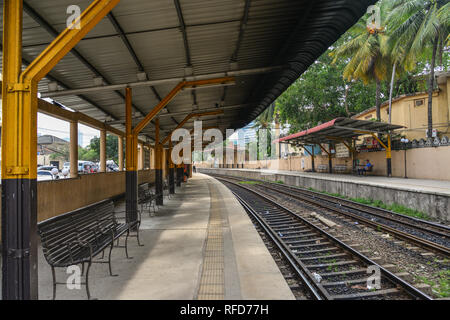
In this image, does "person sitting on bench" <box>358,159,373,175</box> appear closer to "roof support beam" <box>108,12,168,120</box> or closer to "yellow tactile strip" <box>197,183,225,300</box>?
"yellow tactile strip" <box>197,183,225,300</box>

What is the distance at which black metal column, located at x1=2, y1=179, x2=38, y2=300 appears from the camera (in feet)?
9.12

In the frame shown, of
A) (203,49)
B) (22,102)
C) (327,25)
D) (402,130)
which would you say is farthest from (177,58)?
(402,130)

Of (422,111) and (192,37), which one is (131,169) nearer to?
(192,37)

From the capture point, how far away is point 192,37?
18.3 ft

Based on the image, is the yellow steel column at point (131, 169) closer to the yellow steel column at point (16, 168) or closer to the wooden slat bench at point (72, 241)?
the wooden slat bench at point (72, 241)

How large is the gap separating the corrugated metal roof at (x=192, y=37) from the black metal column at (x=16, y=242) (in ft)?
8.75

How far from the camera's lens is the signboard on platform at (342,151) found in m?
22.5

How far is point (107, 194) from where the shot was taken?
33.8ft

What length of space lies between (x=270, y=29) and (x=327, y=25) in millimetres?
1350

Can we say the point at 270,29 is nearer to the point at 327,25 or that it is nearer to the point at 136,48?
the point at 327,25

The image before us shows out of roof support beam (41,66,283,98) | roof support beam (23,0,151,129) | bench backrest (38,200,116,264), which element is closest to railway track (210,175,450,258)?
roof support beam (41,66,283,98)

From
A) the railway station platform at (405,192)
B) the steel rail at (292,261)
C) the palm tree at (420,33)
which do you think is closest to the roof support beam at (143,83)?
the steel rail at (292,261)

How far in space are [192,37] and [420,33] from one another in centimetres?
1647

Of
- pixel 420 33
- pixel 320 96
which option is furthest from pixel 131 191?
pixel 320 96
